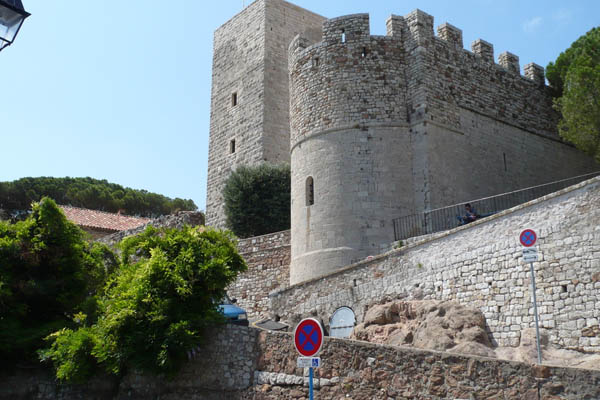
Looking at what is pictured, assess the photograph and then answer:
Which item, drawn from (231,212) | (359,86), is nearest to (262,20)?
(231,212)

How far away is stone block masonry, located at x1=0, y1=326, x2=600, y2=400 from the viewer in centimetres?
713

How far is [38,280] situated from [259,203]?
10.9 m

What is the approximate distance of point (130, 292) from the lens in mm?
11344

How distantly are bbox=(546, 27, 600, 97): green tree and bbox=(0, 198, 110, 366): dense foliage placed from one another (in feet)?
51.6

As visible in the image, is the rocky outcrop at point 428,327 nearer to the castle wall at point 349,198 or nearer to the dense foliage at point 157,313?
the dense foliage at point 157,313

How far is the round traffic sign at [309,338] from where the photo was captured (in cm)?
742

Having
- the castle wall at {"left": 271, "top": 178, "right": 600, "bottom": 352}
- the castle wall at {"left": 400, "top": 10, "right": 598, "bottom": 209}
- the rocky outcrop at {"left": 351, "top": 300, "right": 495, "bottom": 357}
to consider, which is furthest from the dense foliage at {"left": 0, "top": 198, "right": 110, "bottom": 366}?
the castle wall at {"left": 400, "top": 10, "right": 598, "bottom": 209}

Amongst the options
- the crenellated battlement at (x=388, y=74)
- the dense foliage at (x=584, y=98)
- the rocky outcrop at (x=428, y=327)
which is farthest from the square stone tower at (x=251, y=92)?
the rocky outcrop at (x=428, y=327)

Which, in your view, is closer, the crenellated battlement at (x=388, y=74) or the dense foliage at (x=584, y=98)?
the crenellated battlement at (x=388, y=74)

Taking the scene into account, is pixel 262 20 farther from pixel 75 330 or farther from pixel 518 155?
pixel 75 330

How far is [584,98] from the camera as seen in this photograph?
18.5 m

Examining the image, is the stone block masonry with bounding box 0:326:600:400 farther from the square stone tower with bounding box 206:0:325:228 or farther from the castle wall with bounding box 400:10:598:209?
the square stone tower with bounding box 206:0:325:228

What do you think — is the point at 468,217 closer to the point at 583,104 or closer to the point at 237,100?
the point at 583,104

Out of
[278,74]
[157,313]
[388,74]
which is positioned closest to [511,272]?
[157,313]
